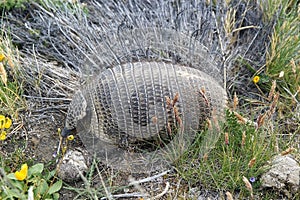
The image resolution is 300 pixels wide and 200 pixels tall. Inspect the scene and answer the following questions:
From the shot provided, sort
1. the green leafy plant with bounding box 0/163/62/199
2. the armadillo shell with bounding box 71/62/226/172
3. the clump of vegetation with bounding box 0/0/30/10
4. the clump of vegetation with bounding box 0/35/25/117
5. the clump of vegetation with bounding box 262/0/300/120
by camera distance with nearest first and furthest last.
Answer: the green leafy plant with bounding box 0/163/62/199 < the armadillo shell with bounding box 71/62/226/172 < the clump of vegetation with bounding box 0/35/25/117 < the clump of vegetation with bounding box 262/0/300/120 < the clump of vegetation with bounding box 0/0/30/10

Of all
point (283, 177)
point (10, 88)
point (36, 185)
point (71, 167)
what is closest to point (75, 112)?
point (71, 167)

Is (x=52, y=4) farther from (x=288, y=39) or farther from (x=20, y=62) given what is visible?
(x=288, y=39)

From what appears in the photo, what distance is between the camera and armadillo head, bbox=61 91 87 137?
3.02 metres

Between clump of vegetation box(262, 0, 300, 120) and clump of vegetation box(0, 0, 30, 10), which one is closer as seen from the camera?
clump of vegetation box(262, 0, 300, 120)

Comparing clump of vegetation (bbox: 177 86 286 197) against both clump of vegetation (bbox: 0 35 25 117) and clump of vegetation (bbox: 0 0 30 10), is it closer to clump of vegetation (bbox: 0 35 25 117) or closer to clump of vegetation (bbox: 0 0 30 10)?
clump of vegetation (bbox: 0 35 25 117)

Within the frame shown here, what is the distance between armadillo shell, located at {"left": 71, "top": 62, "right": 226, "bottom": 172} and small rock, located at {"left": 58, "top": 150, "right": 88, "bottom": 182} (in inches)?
6.5

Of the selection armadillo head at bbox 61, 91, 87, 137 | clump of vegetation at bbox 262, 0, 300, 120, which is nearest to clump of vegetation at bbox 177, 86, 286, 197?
clump of vegetation at bbox 262, 0, 300, 120

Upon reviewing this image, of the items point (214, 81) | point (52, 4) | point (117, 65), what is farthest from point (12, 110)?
point (214, 81)

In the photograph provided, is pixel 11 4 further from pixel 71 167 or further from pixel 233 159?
pixel 233 159

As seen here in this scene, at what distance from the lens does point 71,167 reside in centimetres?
295

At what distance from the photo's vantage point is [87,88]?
320 cm

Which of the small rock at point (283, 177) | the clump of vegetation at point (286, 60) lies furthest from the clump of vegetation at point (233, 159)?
the clump of vegetation at point (286, 60)

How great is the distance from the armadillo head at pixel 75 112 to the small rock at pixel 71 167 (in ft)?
0.61

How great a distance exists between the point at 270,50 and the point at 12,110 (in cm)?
218
